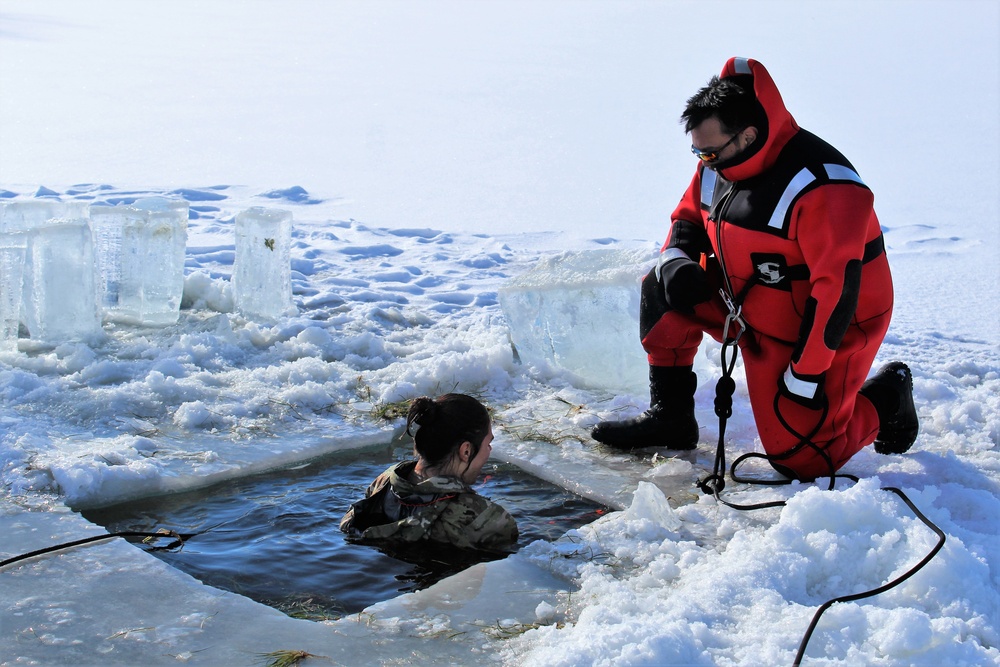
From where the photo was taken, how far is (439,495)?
334 cm

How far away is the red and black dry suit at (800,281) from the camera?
334 centimetres

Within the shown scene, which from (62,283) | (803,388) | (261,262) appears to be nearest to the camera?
(803,388)

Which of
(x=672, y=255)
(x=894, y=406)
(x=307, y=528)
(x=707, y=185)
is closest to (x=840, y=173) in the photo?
(x=707, y=185)

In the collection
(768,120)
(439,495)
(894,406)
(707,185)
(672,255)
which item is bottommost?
(439,495)

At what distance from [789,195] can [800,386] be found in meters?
0.67

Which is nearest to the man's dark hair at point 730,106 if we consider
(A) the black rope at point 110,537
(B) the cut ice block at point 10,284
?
(A) the black rope at point 110,537

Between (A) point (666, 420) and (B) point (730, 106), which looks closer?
(B) point (730, 106)

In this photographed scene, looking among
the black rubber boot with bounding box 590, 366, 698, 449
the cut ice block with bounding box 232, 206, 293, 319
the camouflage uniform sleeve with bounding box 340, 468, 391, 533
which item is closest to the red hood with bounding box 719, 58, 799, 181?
the black rubber boot with bounding box 590, 366, 698, 449

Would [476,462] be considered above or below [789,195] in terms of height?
below

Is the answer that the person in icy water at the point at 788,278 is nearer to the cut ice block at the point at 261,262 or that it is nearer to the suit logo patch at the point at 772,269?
the suit logo patch at the point at 772,269

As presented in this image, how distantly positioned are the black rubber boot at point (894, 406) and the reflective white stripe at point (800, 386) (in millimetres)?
455

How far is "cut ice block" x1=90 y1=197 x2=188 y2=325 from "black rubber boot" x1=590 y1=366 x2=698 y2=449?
2741 millimetres

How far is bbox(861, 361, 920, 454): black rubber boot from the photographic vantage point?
3.81 meters

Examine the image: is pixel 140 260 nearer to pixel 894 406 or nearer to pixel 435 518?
pixel 435 518
